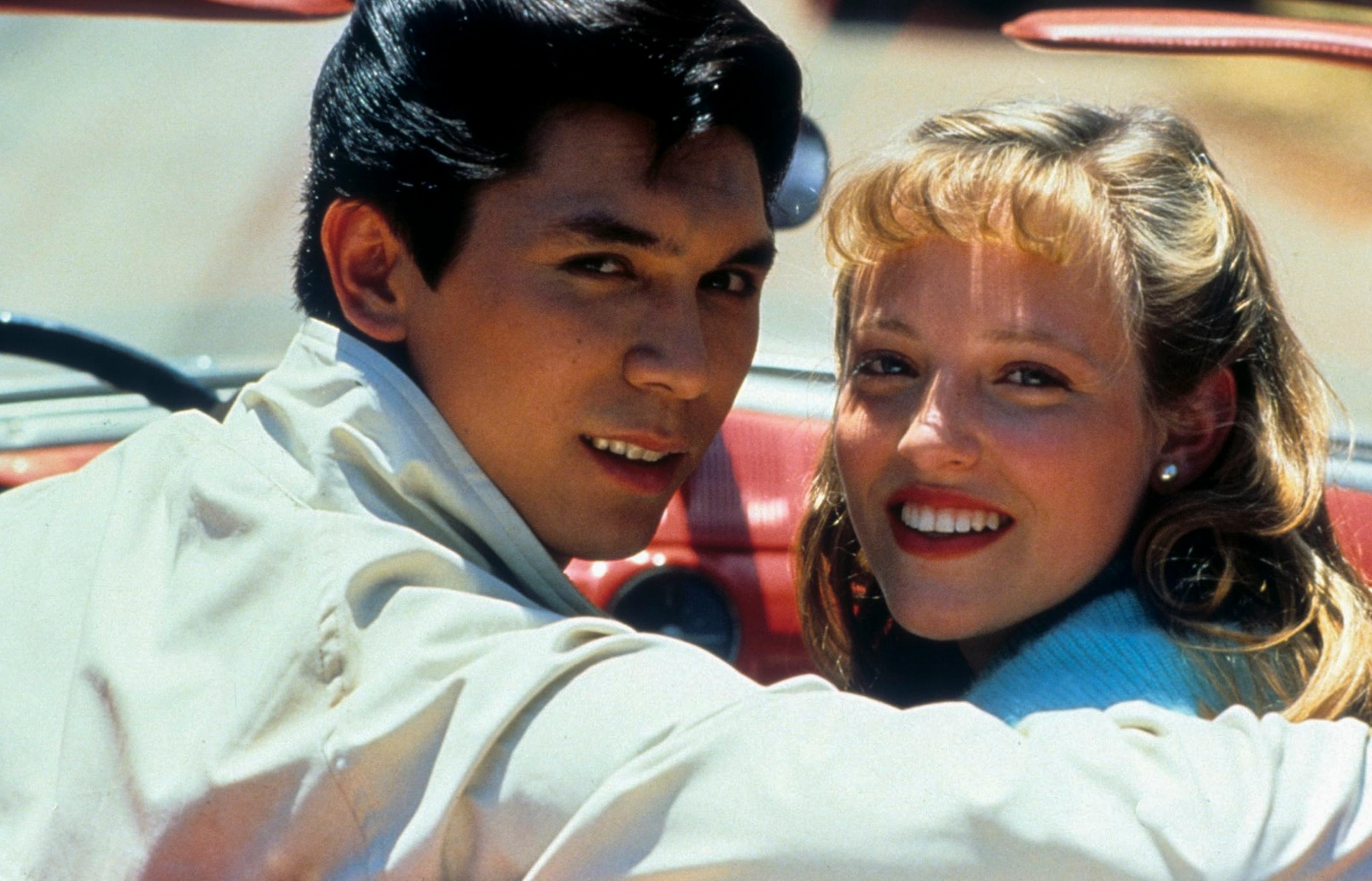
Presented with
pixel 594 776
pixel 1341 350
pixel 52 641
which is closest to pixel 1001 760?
pixel 594 776

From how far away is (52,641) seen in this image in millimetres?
1594

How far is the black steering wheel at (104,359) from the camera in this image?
2619 millimetres

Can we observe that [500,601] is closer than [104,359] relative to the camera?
Yes

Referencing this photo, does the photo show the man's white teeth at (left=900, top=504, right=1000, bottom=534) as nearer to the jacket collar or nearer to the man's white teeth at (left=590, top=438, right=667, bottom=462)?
the man's white teeth at (left=590, top=438, right=667, bottom=462)

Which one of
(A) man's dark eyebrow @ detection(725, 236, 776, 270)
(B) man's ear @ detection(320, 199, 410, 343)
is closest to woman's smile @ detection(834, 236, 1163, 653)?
(A) man's dark eyebrow @ detection(725, 236, 776, 270)

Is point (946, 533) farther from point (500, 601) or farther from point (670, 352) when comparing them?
point (500, 601)

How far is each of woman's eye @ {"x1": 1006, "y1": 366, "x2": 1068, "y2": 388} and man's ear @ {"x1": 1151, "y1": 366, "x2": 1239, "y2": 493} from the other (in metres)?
0.15

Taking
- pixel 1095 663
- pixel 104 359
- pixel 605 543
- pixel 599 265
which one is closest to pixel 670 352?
pixel 599 265

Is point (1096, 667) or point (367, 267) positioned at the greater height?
point (367, 267)

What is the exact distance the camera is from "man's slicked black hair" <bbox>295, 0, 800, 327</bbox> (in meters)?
1.78

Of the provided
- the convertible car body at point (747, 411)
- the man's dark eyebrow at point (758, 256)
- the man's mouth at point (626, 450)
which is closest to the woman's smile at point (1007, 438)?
the man's dark eyebrow at point (758, 256)

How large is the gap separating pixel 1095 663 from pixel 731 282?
600 mm

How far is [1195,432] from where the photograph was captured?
1897mm

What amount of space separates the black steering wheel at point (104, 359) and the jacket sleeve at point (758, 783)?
1.43 metres
